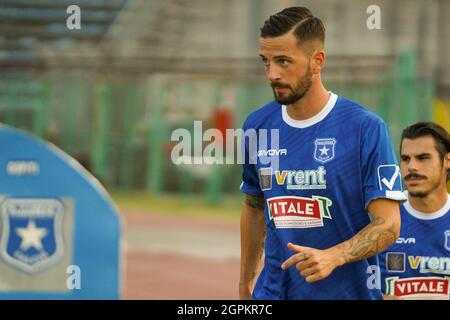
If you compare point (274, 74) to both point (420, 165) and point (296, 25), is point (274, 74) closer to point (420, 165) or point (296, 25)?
point (296, 25)

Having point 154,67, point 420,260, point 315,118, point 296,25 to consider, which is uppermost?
point 154,67

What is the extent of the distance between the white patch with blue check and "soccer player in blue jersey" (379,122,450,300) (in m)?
1.01

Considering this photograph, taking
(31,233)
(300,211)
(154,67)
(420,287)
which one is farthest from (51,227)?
(154,67)

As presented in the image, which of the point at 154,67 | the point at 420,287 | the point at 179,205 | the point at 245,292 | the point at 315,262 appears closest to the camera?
the point at 315,262

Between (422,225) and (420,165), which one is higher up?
(420,165)

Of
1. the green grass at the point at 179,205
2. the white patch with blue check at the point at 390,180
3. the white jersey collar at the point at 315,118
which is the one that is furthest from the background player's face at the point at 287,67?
the green grass at the point at 179,205

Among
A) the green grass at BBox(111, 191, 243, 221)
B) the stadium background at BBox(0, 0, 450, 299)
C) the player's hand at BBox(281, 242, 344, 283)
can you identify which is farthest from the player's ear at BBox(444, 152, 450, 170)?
the green grass at BBox(111, 191, 243, 221)

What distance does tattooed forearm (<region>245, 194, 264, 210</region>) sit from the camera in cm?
379

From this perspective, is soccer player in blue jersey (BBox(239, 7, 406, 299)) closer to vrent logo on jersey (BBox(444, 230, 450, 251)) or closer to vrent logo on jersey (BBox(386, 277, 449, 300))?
vrent logo on jersey (BBox(386, 277, 449, 300))

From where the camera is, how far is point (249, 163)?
3719 mm

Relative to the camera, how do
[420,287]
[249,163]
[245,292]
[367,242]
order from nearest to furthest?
[367,242], [249,163], [245,292], [420,287]

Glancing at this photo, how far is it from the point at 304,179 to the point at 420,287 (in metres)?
1.15

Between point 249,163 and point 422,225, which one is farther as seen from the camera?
point 422,225
